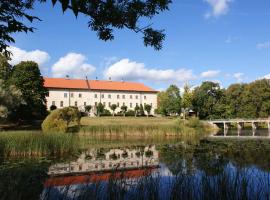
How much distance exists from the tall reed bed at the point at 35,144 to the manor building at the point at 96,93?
1976 inches

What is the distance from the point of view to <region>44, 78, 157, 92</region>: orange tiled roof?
2741 inches

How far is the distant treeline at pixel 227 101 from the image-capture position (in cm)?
6519

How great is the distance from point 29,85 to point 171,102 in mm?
33429

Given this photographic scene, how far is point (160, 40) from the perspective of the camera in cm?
418

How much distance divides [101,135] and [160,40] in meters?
25.1

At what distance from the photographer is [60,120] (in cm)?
2930

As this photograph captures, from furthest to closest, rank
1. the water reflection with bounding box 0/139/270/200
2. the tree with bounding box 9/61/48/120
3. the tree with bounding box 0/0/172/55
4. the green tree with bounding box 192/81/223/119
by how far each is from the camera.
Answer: the green tree with bounding box 192/81/223/119
the tree with bounding box 9/61/48/120
the water reflection with bounding box 0/139/270/200
the tree with bounding box 0/0/172/55

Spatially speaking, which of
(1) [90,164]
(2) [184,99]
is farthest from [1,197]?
(2) [184,99]

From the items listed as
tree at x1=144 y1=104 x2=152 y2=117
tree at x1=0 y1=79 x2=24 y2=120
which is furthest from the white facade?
tree at x1=0 y1=79 x2=24 y2=120

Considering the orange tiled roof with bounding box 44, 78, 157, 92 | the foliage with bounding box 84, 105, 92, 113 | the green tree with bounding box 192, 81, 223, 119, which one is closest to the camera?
the foliage with bounding box 84, 105, 92, 113

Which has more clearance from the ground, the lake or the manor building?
the manor building

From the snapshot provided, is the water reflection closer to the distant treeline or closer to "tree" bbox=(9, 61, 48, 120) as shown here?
"tree" bbox=(9, 61, 48, 120)

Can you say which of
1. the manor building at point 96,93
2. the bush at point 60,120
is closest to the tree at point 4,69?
the bush at point 60,120

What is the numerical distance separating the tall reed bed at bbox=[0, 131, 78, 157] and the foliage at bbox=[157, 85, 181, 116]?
52349 millimetres
